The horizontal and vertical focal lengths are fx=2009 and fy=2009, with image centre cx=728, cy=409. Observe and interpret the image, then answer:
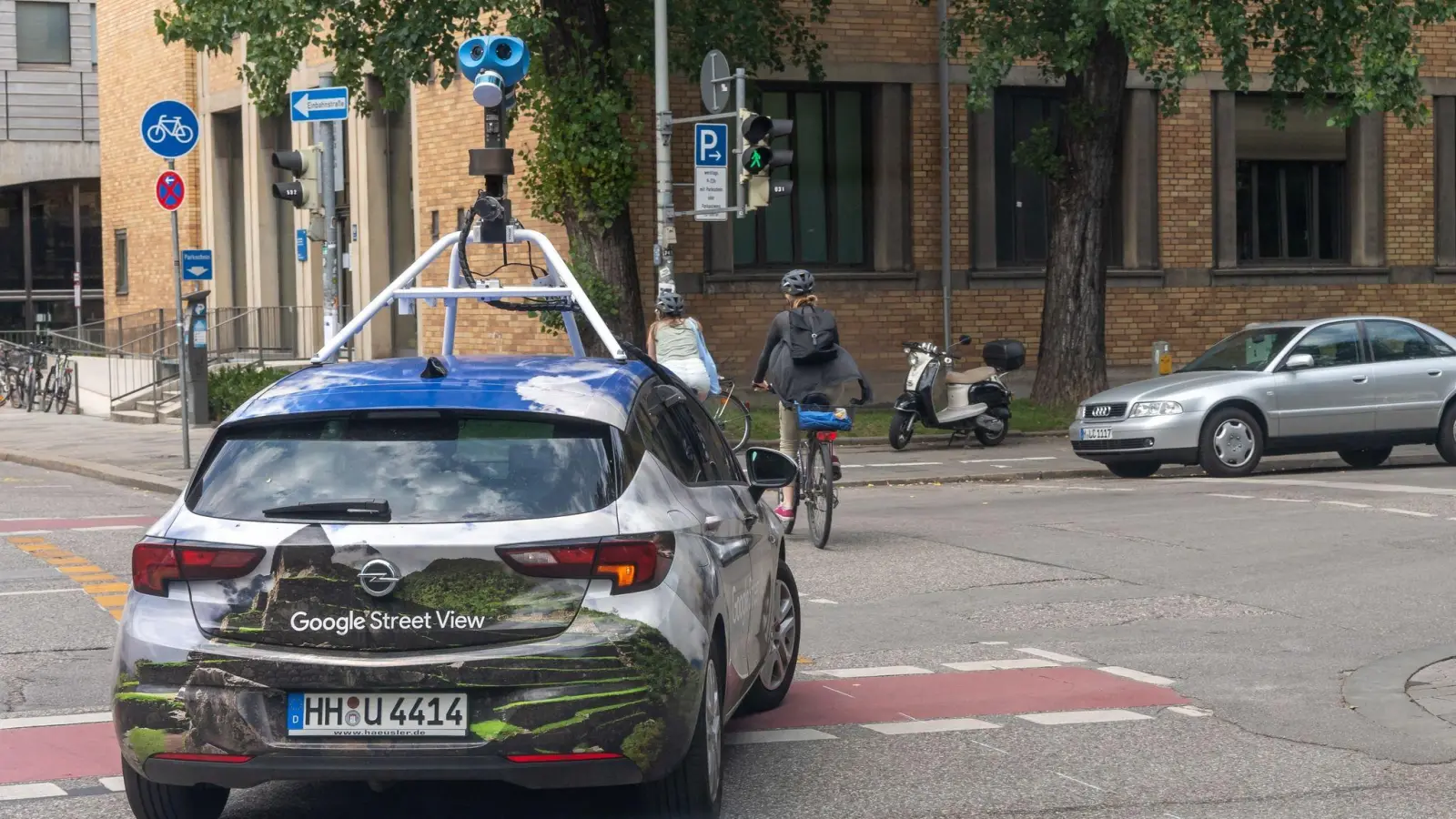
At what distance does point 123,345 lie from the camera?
34.3 m

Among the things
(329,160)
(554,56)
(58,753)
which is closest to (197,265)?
(329,160)

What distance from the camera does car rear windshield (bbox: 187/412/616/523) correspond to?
558 centimetres

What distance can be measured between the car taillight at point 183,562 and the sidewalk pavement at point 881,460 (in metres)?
12.8

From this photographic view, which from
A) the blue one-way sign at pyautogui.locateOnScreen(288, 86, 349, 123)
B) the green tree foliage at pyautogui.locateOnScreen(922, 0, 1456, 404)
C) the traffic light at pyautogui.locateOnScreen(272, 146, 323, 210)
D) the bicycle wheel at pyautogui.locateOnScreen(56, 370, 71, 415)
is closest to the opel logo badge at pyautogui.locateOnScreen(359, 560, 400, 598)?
the blue one-way sign at pyautogui.locateOnScreen(288, 86, 349, 123)

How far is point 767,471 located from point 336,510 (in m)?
2.40

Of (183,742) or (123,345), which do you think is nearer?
(183,742)

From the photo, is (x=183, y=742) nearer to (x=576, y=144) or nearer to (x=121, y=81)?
(x=576, y=144)

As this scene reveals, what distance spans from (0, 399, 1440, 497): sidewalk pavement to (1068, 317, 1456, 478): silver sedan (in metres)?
0.86

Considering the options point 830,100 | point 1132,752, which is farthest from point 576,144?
point 1132,752

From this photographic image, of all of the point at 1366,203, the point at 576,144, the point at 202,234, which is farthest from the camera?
the point at 202,234

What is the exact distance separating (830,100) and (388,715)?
2318 cm

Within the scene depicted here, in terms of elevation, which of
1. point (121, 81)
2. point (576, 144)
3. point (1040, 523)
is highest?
point (121, 81)

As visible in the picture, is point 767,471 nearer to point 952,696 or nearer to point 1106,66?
point 952,696

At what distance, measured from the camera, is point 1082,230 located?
2430 cm
